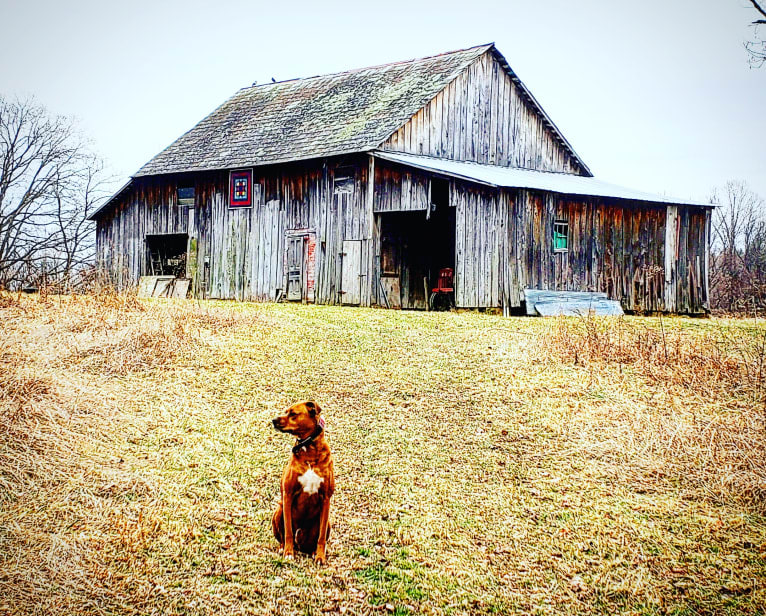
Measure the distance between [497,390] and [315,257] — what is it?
12.5m

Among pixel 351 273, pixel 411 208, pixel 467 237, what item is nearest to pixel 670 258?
pixel 467 237

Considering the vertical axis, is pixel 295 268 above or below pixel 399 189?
below

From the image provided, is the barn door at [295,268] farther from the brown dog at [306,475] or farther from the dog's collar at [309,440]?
the dog's collar at [309,440]

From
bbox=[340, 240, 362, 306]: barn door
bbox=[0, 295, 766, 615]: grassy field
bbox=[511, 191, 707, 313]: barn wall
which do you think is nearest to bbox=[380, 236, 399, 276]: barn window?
bbox=[340, 240, 362, 306]: barn door

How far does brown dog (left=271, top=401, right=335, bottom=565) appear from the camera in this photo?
611cm

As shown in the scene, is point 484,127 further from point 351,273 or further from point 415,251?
point 351,273

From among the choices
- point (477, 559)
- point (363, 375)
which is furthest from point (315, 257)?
point (477, 559)

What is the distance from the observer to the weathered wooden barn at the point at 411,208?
2053cm

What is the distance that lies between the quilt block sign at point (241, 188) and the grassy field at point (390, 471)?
1118 cm

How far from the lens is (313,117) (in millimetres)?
25672

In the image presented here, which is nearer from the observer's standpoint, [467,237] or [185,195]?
[467,237]

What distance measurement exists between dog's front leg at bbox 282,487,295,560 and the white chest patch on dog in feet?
0.49

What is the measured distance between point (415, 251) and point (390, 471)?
15390mm

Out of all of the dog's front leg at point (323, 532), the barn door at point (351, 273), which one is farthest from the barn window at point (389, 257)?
the dog's front leg at point (323, 532)
